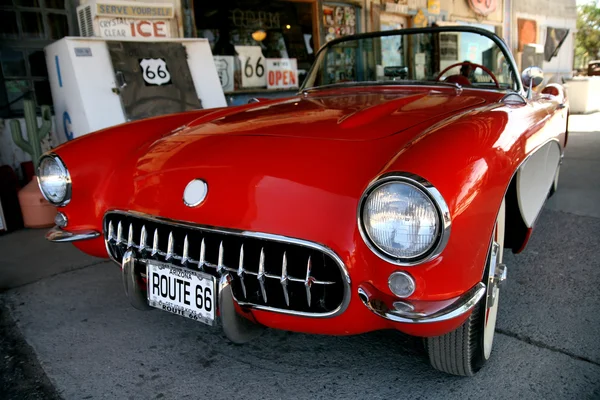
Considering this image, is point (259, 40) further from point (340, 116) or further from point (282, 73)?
point (340, 116)

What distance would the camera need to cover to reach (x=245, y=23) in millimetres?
6148

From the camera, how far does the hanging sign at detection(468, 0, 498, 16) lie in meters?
9.95

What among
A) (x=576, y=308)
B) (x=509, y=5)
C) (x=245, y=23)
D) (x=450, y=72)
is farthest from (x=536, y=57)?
(x=576, y=308)

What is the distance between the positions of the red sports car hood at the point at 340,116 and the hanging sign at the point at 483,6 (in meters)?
8.66

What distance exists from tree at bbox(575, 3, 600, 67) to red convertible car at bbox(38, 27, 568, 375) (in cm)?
3553

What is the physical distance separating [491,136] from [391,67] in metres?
1.34

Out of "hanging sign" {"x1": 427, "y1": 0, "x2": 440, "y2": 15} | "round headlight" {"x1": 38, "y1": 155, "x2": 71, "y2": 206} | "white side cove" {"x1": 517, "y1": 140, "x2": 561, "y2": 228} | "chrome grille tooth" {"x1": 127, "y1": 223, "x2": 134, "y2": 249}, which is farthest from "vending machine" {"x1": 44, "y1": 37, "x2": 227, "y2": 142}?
"hanging sign" {"x1": 427, "y1": 0, "x2": 440, "y2": 15}

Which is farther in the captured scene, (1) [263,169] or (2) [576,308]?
(2) [576,308]

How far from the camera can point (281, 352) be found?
1.96 meters

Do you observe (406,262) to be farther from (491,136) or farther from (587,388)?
(587,388)

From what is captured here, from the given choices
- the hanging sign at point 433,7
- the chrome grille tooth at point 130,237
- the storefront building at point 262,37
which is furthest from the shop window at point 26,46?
the hanging sign at point 433,7

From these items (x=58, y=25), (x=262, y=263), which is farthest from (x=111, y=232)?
(x=58, y=25)

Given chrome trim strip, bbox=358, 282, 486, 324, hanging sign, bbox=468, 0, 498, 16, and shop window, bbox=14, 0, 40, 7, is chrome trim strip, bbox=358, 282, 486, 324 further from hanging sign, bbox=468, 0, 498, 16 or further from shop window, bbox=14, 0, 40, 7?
hanging sign, bbox=468, 0, 498, 16

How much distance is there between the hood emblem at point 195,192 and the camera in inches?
65.2
